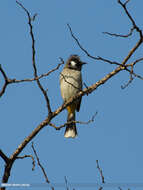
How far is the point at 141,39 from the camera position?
367 centimetres

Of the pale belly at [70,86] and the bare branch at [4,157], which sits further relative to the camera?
the pale belly at [70,86]

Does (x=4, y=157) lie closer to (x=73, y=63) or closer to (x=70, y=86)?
(x=70, y=86)

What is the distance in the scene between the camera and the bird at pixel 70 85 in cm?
721

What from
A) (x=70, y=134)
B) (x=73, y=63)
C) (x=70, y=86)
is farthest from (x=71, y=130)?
(x=73, y=63)

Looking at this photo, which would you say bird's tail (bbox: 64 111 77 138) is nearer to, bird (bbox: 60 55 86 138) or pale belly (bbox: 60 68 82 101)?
bird (bbox: 60 55 86 138)

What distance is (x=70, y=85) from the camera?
23.6 ft

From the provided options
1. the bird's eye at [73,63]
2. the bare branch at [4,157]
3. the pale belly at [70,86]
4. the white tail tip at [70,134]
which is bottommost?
the bare branch at [4,157]

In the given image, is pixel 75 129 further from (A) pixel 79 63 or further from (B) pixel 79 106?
(A) pixel 79 63

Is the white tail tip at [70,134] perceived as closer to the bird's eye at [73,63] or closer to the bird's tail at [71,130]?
the bird's tail at [71,130]

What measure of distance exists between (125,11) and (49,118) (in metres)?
1.62

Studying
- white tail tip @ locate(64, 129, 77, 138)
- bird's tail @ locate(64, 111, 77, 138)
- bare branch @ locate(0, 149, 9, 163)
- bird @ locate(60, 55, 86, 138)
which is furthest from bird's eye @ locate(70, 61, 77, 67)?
bare branch @ locate(0, 149, 9, 163)

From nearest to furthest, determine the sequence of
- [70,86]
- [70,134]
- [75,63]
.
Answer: [70,86], [70,134], [75,63]

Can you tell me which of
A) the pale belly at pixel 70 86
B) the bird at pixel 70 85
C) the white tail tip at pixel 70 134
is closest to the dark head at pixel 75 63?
the bird at pixel 70 85

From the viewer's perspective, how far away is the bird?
7214mm
